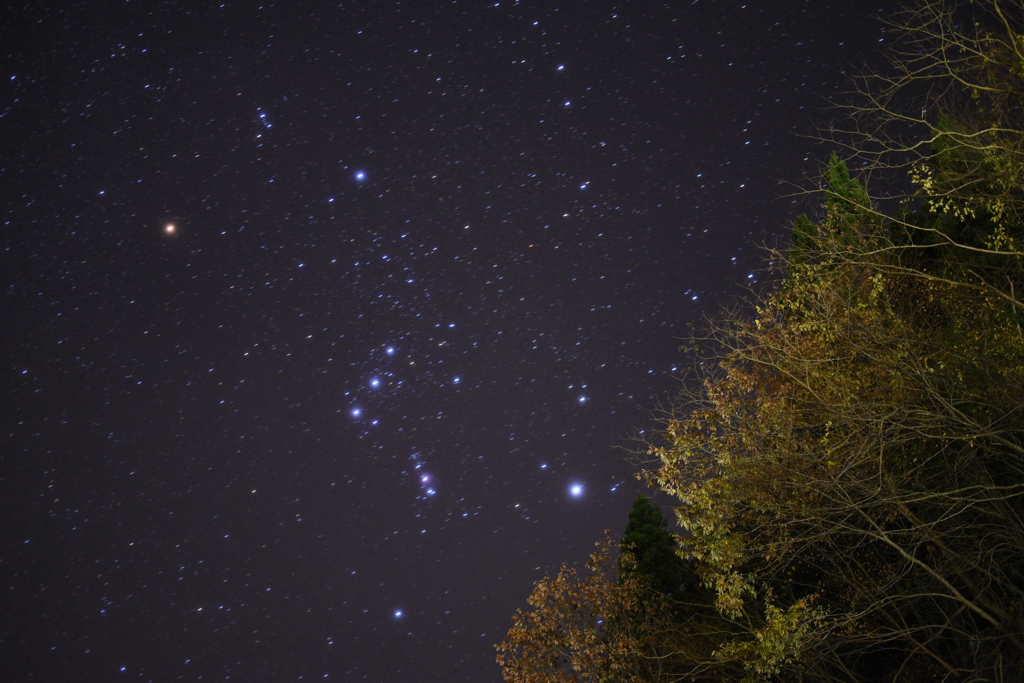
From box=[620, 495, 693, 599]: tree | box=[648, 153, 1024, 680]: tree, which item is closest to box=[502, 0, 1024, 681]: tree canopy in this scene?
box=[648, 153, 1024, 680]: tree

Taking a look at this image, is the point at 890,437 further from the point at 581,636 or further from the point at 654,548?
the point at 654,548

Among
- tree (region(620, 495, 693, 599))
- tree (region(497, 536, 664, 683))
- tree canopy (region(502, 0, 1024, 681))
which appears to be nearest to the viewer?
tree canopy (region(502, 0, 1024, 681))

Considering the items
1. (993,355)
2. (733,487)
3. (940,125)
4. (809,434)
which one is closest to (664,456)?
(733,487)

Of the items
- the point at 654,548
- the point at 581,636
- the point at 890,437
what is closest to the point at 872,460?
the point at 890,437

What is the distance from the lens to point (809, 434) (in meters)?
8.87

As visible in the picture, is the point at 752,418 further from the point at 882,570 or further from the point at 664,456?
the point at 882,570

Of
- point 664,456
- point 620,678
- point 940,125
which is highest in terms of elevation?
point 940,125

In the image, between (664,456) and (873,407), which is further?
(664,456)

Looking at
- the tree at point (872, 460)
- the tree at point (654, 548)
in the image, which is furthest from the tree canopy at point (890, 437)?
the tree at point (654, 548)

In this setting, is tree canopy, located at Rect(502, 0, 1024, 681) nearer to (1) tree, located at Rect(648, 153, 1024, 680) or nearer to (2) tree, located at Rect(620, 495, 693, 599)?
(1) tree, located at Rect(648, 153, 1024, 680)

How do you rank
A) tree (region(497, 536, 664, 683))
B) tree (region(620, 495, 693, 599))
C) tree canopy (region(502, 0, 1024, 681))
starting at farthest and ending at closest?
tree (region(620, 495, 693, 599))
tree (region(497, 536, 664, 683))
tree canopy (region(502, 0, 1024, 681))

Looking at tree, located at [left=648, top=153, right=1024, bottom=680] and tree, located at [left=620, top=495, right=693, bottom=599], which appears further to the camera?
tree, located at [left=620, top=495, right=693, bottom=599]

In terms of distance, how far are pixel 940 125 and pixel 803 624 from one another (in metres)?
5.94

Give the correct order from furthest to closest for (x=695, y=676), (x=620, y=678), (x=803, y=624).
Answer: (x=620, y=678) < (x=695, y=676) < (x=803, y=624)
